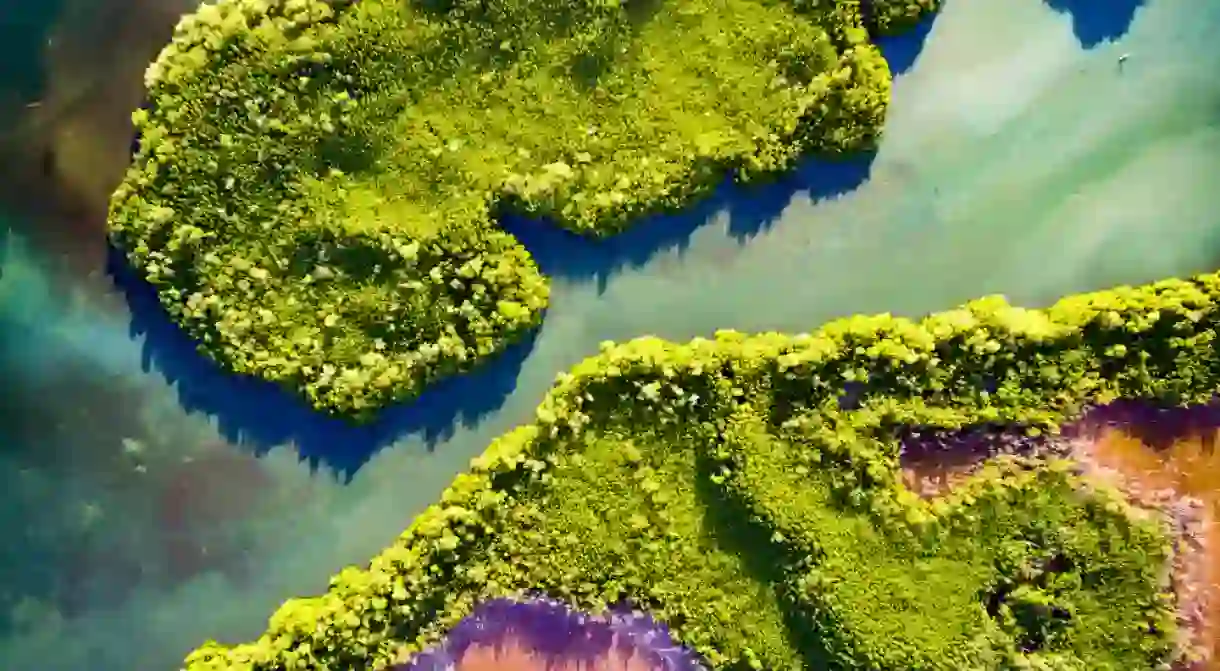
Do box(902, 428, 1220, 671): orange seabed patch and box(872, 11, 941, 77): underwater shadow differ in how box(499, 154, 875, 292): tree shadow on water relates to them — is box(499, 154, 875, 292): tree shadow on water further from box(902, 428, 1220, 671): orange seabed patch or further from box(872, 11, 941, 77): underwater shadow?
box(902, 428, 1220, 671): orange seabed patch

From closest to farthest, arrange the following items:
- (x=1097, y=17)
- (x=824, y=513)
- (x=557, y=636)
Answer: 1. (x=824, y=513)
2. (x=557, y=636)
3. (x=1097, y=17)

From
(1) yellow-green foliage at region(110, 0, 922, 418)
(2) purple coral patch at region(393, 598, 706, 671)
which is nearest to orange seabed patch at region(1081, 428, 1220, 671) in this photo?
(1) yellow-green foliage at region(110, 0, 922, 418)

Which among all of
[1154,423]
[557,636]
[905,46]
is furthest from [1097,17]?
[557,636]

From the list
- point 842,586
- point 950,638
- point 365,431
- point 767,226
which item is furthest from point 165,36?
point 950,638

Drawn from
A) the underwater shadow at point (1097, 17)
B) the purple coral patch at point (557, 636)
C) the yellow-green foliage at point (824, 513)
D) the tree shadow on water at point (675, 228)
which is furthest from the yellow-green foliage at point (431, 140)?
the purple coral patch at point (557, 636)

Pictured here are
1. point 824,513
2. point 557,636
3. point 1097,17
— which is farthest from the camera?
point 1097,17

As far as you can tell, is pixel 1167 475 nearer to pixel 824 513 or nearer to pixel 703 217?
pixel 824 513

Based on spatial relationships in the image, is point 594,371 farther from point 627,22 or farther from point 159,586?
point 159,586

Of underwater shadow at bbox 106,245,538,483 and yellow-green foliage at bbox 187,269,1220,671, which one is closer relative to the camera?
yellow-green foliage at bbox 187,269,1220,671
